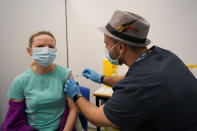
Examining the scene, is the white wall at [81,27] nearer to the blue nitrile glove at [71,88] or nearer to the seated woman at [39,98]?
the seated woman at [39,98]

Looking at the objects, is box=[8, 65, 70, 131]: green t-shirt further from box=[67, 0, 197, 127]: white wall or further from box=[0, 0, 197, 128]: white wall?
box=[67, 0, 197, 127]: white wall

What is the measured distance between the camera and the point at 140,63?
0.89 m

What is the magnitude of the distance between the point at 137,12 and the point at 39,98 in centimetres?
177

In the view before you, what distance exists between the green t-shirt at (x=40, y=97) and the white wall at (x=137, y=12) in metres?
1.15

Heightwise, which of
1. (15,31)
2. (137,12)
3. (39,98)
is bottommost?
(39,98)

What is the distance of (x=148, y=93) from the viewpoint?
761 millimetres

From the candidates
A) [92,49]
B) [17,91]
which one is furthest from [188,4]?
[17,91]

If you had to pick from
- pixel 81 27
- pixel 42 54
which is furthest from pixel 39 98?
pixel 81 27

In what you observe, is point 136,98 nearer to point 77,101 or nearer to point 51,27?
point 77,101

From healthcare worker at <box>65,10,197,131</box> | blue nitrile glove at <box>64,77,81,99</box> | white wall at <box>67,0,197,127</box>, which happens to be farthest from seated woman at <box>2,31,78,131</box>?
white wall at <box>67,0,197,127</box>

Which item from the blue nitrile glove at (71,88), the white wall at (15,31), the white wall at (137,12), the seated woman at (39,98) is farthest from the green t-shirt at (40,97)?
the white wall at (137,12)

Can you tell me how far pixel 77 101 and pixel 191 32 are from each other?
1844 mm

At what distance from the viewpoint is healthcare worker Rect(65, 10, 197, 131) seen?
0.76 meters

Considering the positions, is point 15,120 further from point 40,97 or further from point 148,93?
point 148,93
